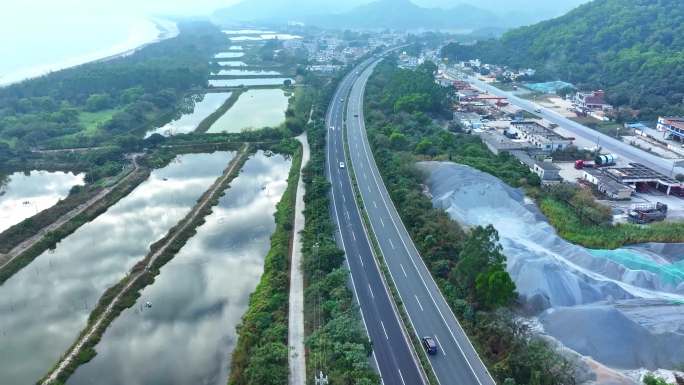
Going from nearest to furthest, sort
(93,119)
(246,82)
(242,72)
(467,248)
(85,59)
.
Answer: (467,248)
(93,119)
(246,82)
(242,72)
(85,59)

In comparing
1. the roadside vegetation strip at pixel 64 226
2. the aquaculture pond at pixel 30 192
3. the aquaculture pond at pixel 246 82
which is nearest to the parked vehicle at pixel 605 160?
the roadside vegetation strip at pixel 64 226

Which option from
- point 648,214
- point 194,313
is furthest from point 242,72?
point 648,214

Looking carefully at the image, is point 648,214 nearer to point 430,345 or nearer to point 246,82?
point 430,345

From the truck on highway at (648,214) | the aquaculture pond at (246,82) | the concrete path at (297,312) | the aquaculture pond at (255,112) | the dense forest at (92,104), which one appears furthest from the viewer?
the aquaculture pond at (246,82)

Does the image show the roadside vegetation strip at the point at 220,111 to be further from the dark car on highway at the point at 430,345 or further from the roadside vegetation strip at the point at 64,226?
the dark car on highway at the point at 430,345

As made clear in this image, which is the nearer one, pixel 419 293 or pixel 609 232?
pixel 419 293

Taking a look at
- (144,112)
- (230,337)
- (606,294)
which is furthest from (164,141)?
(606,294)

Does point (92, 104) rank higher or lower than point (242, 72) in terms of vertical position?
lower
